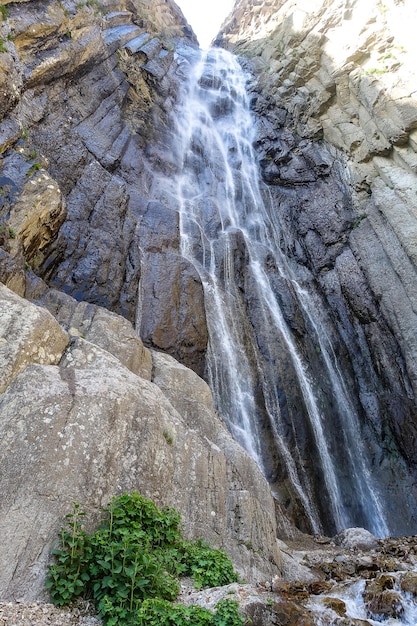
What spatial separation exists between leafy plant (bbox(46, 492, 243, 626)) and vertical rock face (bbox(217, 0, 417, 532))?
1253 cm

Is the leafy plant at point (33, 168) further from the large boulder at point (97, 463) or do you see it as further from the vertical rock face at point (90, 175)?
the large boulder at point (97, 463)

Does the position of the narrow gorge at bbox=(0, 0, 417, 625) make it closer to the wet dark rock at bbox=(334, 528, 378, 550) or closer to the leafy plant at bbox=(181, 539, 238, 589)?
the leafy plant at bbox=(181, 539, 238, 589)

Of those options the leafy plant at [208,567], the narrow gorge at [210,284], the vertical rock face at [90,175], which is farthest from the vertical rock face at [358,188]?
the leafy plant at [208,567]

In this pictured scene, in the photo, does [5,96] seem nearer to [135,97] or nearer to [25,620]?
[25,620]

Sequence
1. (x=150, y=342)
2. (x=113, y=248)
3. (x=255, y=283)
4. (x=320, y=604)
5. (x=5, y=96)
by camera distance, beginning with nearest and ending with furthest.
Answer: (x=320, y=604)
(x=5, y=96)
(x=150, y=342)
(x=113, y=248)
(x=255, y=283)

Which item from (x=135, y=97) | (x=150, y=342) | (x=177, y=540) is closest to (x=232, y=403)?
(x=150, y=342)

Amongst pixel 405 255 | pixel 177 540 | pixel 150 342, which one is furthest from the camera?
pixel 405 255

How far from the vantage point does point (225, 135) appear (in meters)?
33.8

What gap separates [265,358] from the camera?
63.2 ft

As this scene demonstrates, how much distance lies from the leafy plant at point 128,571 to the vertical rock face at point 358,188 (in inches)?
493

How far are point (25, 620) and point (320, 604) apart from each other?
369 cm

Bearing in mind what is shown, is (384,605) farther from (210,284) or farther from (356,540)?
(210,284)

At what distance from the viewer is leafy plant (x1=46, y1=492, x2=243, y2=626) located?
15.2ft

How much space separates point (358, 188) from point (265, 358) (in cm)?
1215
